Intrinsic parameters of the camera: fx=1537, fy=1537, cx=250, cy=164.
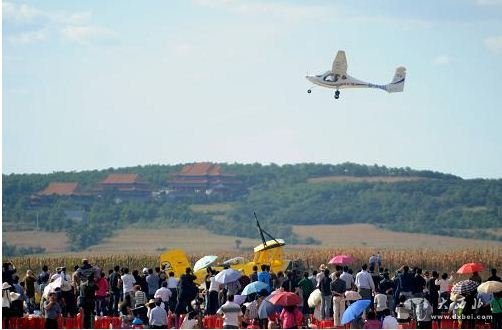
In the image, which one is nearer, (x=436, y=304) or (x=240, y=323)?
(x=240, y=323)

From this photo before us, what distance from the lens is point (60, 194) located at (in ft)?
482

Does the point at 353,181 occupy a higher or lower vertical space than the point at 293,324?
higher

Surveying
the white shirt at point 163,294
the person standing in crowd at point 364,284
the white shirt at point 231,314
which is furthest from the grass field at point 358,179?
the white shirt at point 231,314

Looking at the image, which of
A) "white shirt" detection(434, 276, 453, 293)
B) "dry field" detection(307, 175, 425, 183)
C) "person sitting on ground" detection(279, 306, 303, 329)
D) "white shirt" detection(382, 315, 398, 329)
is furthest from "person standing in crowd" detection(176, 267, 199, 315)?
"dry field" detection(307, 175, 425, 183)

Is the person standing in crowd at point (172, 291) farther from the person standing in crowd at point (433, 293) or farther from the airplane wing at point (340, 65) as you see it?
the airplane wing at point (340, 65)

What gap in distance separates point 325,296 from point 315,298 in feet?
1.57

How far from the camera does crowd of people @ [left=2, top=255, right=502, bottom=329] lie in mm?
28469

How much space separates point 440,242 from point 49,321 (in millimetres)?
102887

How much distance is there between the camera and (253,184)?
6191 inches

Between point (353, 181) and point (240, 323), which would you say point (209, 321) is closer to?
point (240, 323)

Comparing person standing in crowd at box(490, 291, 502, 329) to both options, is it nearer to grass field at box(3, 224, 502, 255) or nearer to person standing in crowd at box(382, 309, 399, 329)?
person standing in crowd at box(382, 309, 399, 329)

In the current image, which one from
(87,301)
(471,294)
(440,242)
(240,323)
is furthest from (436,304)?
(440,242)

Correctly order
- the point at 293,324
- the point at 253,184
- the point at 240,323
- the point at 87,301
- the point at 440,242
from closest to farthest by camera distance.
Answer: the point at 293,324 < the point at 240,323 < the point at 87,301 < the point at 440,242 < the point at 253,184

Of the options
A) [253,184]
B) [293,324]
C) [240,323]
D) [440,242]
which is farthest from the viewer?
[253,184]
